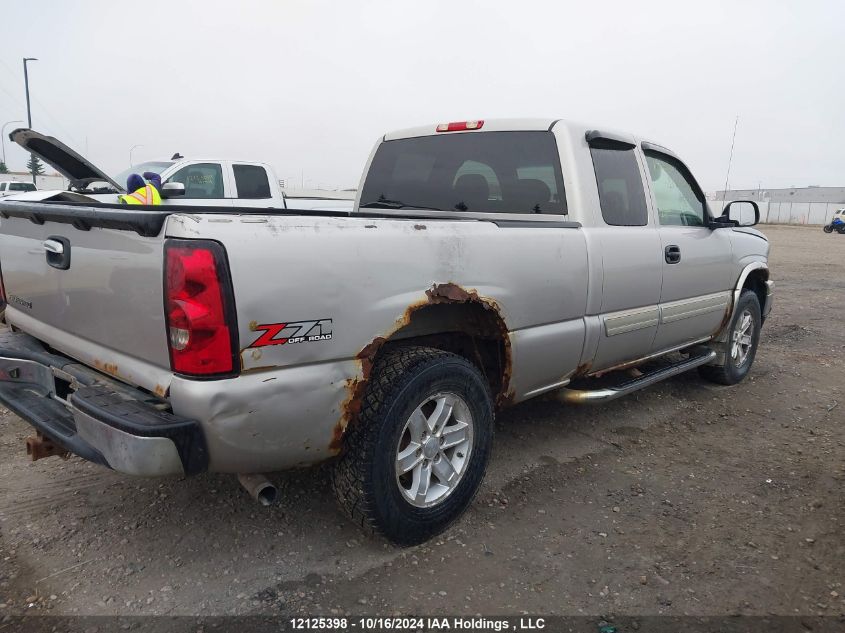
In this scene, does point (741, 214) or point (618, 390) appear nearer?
point (618, 390)

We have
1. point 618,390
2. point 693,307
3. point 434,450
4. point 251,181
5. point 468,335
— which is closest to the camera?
point 434,450

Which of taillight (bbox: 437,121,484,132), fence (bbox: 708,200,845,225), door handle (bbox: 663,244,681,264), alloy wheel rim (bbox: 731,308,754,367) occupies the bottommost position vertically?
fence (bbox: 708,200,845,225)

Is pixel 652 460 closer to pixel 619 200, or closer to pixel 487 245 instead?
pixel 619 200

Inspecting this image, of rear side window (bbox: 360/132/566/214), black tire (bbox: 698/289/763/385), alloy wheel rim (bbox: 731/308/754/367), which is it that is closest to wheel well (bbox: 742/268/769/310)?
black tire (bbox: 698/289/763/385)

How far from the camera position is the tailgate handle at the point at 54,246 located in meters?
2.57

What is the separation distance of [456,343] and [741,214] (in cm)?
305

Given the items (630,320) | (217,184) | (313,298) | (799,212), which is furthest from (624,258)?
(799,212)

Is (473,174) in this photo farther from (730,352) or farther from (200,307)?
(730,352)

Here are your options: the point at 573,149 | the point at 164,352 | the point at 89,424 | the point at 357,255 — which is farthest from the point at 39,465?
the point at 573,149

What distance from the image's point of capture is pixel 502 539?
286 centimetres

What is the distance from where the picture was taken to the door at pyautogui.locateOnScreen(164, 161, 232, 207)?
8.89m

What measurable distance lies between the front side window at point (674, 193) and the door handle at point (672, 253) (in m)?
0.20

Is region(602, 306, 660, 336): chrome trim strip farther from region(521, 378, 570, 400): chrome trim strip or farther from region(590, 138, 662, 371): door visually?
region(521, 378, 570, 400): chrome trim strip

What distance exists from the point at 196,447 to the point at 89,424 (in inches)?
15.7
